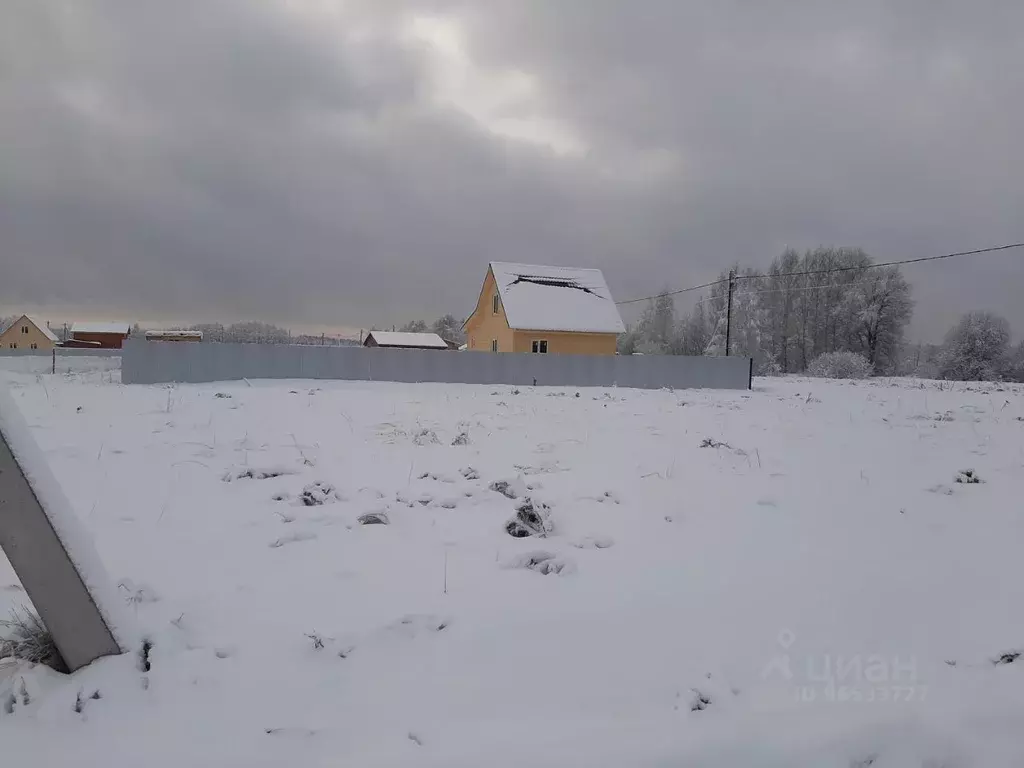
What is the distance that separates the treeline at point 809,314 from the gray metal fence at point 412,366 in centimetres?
2480

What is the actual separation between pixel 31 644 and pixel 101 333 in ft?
250

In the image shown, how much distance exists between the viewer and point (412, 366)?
69.2 ft

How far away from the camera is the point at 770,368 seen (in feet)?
156

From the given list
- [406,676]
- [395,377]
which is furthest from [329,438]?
[395,377]

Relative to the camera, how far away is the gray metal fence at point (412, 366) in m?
17.9

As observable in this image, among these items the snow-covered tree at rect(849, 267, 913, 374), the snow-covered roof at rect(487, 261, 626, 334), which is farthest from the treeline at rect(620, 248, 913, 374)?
the snow-covered roof at rect(487, 261, 626, 334)

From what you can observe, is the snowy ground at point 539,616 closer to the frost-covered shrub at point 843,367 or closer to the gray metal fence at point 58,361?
the gray metal fence at point 58,361

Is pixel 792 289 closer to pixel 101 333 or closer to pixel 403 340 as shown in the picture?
pixel 403 340

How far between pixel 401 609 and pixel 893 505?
4298 millimetres

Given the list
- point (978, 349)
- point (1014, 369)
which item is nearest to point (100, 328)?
point (978, 349)

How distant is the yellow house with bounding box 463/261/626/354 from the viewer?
26.5 metres

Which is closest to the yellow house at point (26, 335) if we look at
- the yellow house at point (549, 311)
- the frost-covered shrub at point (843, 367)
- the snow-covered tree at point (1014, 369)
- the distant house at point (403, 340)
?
the distant house at point (403, 340)

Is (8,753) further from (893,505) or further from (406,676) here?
(893,505)

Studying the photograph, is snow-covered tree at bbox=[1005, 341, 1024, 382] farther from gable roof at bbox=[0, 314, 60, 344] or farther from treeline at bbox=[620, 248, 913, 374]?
gable roof at bbox=[0, 314, 60, 344]
